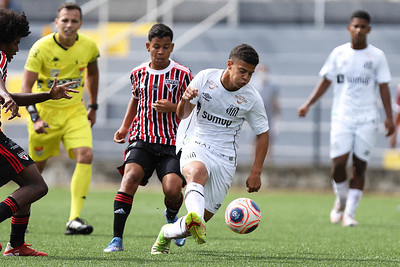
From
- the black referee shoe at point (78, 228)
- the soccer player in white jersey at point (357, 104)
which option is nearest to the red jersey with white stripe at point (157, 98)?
the black referee shoe at point (78, 228)

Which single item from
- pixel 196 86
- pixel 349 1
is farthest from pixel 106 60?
pixel 196 86

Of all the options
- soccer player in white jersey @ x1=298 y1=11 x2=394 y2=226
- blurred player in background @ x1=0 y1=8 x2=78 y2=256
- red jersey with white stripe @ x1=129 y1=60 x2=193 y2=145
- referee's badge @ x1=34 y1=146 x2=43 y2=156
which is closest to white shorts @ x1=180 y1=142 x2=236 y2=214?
red jersey with white stripe @ x1=129 y1=60 x2=193 y2=145

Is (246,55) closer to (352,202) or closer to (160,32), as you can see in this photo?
(160,32)

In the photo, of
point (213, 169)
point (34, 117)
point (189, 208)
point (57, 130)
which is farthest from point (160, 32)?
point (57, 130)

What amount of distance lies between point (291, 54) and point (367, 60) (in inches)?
413

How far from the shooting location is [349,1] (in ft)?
70.3

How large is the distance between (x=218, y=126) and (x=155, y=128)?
0.67m

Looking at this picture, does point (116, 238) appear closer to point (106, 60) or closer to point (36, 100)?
point (36, 100)

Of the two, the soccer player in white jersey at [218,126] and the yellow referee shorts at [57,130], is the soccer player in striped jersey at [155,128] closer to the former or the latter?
the soccer player in white jersey at [218,126]

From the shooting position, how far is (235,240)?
8.07 meters

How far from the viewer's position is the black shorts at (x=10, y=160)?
19.6 feet

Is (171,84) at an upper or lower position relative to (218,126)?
upper

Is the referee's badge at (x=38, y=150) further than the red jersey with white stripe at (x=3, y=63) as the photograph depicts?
Yes

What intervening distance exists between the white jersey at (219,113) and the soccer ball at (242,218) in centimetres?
52
